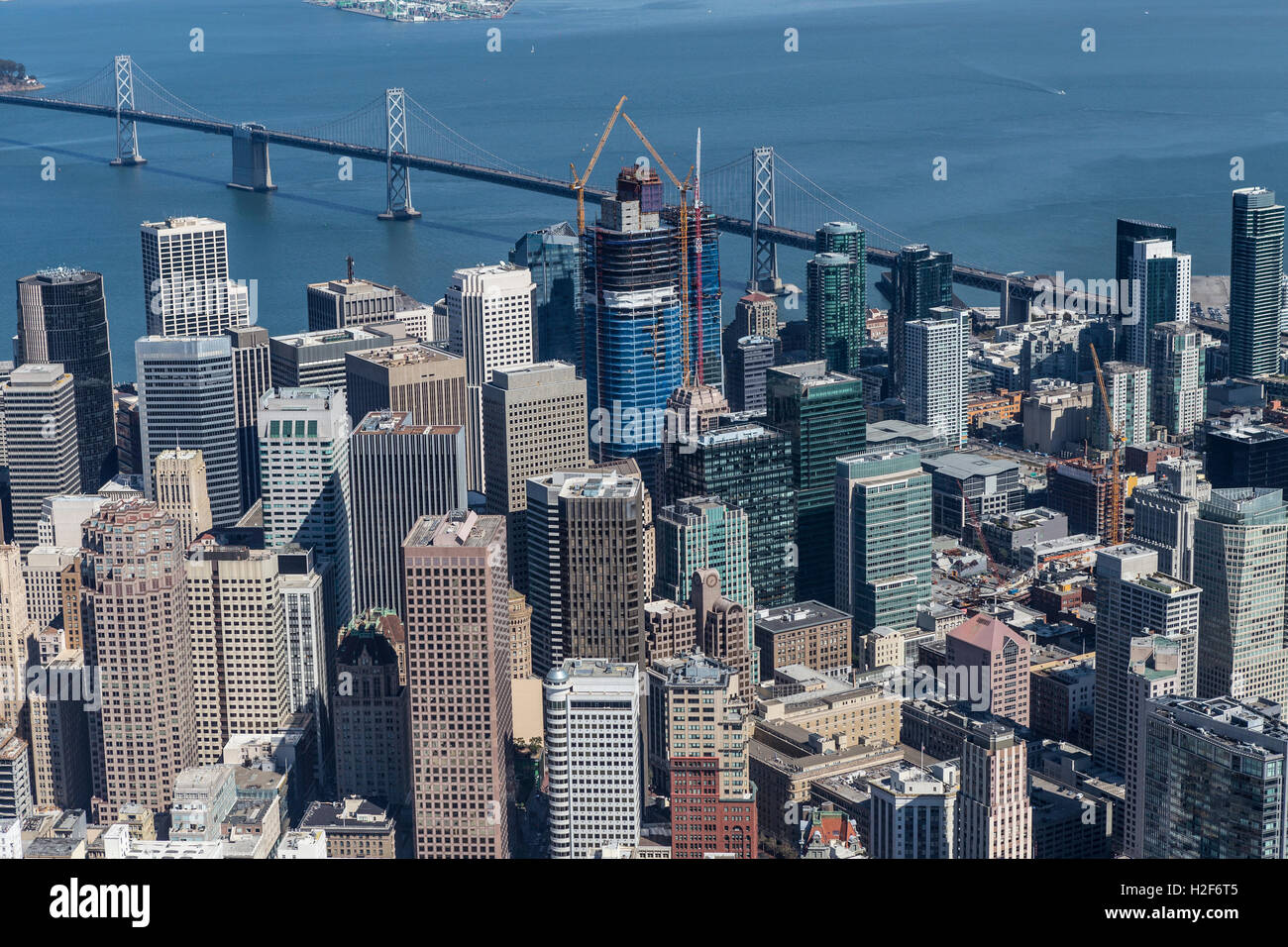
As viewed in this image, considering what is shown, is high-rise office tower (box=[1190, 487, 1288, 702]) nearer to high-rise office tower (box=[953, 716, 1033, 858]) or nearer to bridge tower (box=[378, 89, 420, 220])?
high-rise office tower (box=[953, 716, 1033, 858])

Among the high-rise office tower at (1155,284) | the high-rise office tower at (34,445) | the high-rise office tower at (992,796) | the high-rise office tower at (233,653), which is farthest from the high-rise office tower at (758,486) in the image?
the high-rise office tower at (1155,284)

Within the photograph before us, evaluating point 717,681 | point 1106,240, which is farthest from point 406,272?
point 717,681

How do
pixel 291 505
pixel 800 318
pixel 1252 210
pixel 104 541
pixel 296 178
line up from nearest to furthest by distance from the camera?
pixel 104 541 → pixel 291 505 → pixel 1252 210 → pixel 800 318 → pixel 296 178

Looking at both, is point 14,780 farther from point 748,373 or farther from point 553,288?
point 748,373

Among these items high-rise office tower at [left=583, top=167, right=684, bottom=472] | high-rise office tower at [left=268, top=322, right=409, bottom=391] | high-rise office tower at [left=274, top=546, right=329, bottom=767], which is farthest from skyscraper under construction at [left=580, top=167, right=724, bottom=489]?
high-rise office tower at [left=274, top=546, right=329, bottom=767]

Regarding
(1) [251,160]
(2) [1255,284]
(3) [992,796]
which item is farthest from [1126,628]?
(1) [251,160]

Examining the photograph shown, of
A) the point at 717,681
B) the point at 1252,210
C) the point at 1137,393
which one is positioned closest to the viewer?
the point at 717,681

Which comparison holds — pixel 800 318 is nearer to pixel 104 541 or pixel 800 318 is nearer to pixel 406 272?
pixel 406 272
